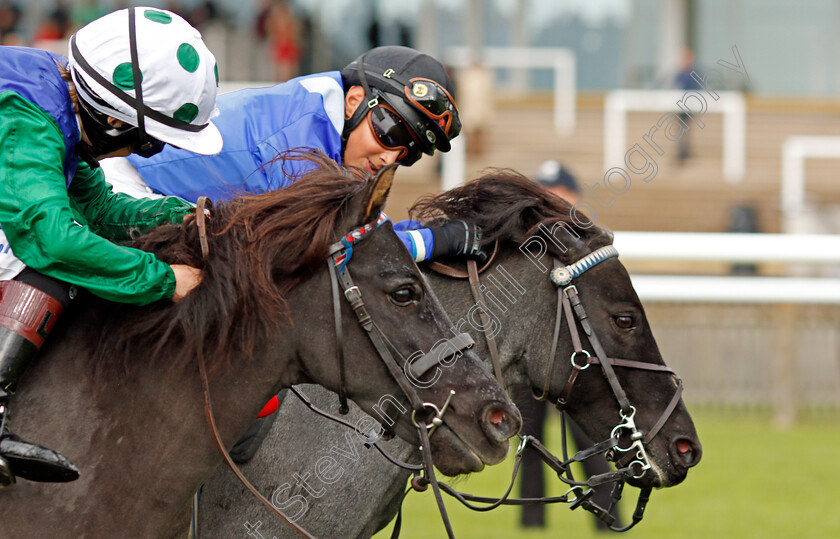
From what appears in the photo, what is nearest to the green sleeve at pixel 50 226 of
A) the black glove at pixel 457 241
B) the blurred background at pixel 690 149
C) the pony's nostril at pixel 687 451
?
the black glove at pixel 457 241

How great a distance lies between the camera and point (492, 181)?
11.9 ft

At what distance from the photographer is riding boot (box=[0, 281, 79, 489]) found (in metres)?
2.38

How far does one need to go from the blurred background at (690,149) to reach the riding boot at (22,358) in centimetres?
256

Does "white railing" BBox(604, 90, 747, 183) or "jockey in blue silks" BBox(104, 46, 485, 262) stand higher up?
"jockey in blue silks" BBox(104, 46, 485, 262)

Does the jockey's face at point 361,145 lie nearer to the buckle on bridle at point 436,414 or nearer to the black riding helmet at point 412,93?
the black riding helmet at point 412,93

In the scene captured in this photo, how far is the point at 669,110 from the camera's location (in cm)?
1445

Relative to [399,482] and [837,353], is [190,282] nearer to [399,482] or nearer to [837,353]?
[399,482]

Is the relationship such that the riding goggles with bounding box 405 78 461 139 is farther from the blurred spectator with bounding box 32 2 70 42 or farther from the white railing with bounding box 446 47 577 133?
the blurred spectator with bounding box 32 2 70 42

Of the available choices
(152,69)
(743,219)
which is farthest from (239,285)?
(743,219)

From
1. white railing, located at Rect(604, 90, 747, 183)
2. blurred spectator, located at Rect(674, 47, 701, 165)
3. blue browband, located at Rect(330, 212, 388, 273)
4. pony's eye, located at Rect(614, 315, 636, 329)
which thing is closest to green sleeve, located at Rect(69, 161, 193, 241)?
blue browband, located at Rect(330, 212, 388, 273)

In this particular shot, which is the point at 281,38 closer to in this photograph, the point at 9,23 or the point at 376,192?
the point at 9,23

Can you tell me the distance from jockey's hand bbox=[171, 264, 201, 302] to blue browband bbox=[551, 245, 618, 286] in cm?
129

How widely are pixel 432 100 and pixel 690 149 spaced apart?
1229 cm

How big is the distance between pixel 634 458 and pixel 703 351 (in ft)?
21.0
